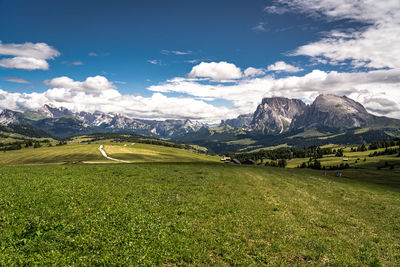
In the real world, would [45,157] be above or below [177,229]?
below

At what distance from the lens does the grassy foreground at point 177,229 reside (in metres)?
11.7

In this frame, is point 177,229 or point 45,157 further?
point 45,157

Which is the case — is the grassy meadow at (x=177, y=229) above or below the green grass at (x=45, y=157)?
above

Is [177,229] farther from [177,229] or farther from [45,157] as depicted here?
[45,157]

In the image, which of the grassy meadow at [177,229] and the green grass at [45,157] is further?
the green grass at [45,157]

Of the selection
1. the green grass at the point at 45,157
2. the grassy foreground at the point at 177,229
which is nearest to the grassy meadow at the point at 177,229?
the grassy foreground at the point at 177,229

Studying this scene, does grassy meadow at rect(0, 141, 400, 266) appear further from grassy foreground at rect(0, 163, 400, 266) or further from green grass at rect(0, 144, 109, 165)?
green grass at rect(0, 144, 109, 165)

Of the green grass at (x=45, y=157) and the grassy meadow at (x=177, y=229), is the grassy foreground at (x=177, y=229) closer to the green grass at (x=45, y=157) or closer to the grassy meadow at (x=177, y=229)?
the grassy meadow at (x=177, y=229)

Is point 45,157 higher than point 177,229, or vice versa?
point 177,229

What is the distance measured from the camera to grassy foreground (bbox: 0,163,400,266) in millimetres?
11703

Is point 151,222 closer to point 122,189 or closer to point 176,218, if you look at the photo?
point 176,218

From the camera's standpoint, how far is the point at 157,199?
2227 cm

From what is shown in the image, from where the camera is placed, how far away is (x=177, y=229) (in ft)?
50.1

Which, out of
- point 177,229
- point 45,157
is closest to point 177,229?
point 177,229
